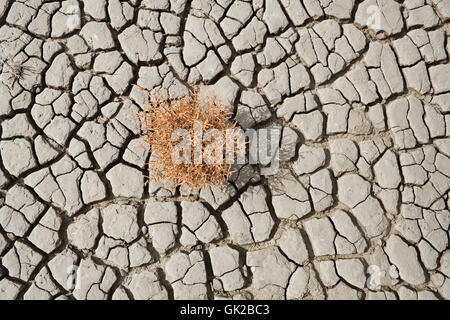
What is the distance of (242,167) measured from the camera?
131 inches

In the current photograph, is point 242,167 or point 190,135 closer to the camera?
point 190,135

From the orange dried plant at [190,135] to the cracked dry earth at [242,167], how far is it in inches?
4.5

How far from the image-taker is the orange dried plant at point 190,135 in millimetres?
3117

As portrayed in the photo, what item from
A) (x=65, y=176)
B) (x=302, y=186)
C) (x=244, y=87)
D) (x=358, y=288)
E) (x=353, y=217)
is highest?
(x=244, y=87)

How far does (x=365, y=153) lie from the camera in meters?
3.40

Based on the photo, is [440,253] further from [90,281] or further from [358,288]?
[90,281]

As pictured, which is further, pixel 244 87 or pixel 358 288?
pixel 244 87

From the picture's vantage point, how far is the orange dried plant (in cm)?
312

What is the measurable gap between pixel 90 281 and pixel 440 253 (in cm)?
264

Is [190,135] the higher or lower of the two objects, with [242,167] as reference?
higher

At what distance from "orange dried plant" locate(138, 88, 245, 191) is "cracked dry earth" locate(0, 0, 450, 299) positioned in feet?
0.38

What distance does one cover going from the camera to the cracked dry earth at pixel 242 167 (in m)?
3.16

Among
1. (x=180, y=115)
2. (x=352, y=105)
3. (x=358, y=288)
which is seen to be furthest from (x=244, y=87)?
(x=358, y=288)

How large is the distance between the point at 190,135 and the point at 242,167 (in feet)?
1.63
